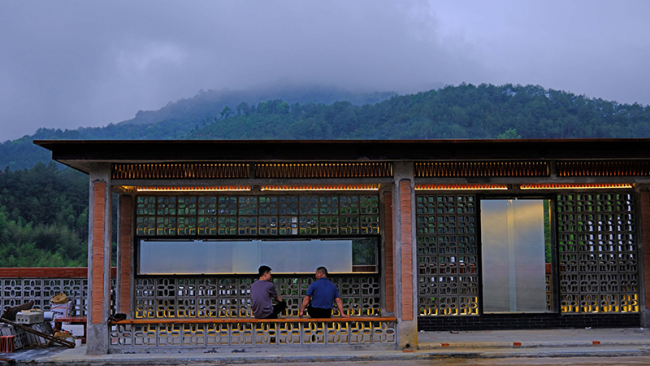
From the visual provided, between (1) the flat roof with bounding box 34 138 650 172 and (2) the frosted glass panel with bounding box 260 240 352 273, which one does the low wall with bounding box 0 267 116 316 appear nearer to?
(2) the frosted glass panel with bounding box 260 240 352 273

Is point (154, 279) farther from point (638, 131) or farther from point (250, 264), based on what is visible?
point (638, 131)

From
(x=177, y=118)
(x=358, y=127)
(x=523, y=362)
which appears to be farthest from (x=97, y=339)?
(x=177, y=118)

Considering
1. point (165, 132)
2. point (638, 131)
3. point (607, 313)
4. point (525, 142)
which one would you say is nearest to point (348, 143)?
point (525, 142)

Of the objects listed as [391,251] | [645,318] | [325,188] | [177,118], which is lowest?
[645,318]

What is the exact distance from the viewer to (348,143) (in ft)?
27.7

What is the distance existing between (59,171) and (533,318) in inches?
1659

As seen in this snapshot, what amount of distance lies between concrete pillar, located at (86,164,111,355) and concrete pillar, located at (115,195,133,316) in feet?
6.16

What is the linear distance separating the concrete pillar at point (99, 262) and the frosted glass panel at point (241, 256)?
181 cm

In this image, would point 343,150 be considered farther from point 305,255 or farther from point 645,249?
point 645,249

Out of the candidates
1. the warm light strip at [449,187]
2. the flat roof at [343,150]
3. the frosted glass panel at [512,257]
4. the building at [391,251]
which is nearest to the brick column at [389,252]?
the building at [391,251]

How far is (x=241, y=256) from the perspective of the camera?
10.6 metres

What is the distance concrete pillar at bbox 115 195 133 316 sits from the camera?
1058 cm

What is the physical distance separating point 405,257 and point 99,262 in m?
4.34

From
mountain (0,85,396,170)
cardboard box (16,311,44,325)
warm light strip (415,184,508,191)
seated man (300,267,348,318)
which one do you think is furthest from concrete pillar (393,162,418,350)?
mountain (0,85,396,170)
